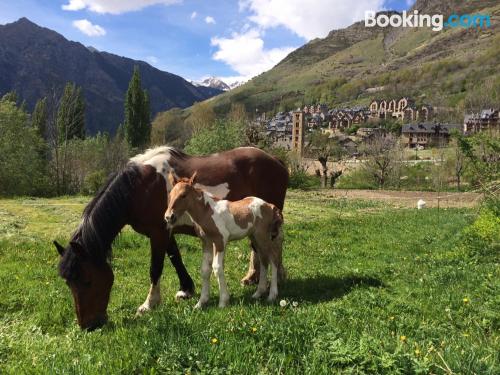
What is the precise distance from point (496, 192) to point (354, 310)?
29.0 ft

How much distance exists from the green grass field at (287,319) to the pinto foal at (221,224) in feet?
1.65

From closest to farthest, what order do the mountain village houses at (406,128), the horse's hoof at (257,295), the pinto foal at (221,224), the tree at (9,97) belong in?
1. the pinto foal at (221,224)
2. the horse's hoof at (257,295)
3. the tree at (9,97)
4. the mountain village houses at (406,128)

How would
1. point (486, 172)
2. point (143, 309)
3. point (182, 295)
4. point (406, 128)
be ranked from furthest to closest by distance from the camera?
point (406, 128), point (486, 172), point (182, 295), point (143, 309)

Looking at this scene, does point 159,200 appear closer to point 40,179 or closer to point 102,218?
point 102,218

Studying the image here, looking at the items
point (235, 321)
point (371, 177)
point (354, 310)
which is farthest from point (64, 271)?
point (371, 177)

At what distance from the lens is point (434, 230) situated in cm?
1619

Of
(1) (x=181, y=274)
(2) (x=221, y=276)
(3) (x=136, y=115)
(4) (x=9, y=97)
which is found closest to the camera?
(2) (x=221, y=276)

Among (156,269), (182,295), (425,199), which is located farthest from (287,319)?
(425,199)

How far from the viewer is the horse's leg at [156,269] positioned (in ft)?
23.2

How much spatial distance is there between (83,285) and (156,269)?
148 cm

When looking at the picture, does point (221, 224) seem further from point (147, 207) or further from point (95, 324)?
point (95, 324)

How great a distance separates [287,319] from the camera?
5.10 metres

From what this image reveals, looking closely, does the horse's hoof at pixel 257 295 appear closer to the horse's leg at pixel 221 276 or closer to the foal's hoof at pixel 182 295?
the horse's leg at pixel 221 276

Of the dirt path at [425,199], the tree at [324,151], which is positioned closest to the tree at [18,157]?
the dirt path at [425,199]
